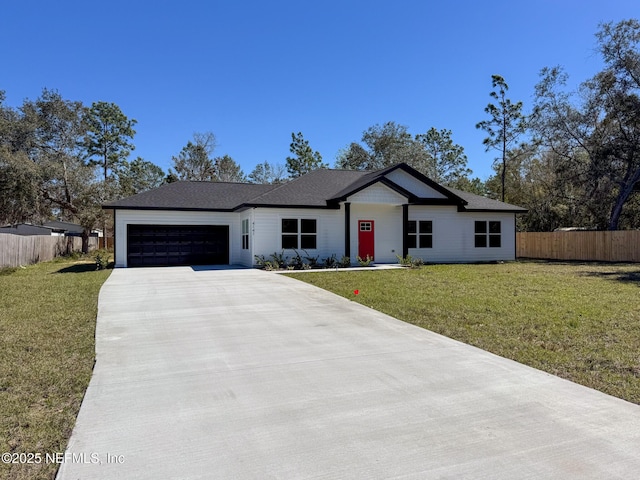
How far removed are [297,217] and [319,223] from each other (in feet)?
3.43

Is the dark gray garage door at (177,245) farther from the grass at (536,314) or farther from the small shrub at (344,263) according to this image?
the grass at (536,314)

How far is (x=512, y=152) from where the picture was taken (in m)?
35.7

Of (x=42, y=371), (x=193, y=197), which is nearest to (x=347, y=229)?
(x=193, y=197)

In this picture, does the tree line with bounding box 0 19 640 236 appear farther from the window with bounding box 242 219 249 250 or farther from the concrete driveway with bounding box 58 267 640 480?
the concrete driveway with bounding box 58 267 640 480

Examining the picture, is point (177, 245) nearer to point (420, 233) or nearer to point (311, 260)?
point (311, 260)

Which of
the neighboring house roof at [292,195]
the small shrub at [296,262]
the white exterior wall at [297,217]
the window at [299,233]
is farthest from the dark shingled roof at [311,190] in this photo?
the small shrub at [296,262]

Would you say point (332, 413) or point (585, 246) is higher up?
point (585, 246)

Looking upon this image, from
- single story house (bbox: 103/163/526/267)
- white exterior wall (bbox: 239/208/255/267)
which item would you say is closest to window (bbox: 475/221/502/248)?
single story house (bbox: 103/163/526/267)

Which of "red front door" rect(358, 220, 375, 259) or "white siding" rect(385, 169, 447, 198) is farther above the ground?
"white siding" rect(385, 169, 447, 198)

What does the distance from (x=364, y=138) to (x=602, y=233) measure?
79.6ft

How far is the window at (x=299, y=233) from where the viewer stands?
17.9 metres

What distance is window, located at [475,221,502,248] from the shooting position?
21261mm

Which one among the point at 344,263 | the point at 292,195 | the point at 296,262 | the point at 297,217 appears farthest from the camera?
the point at 292,195

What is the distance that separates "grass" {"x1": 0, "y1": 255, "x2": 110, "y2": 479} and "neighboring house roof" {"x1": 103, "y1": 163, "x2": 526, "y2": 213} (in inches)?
384
